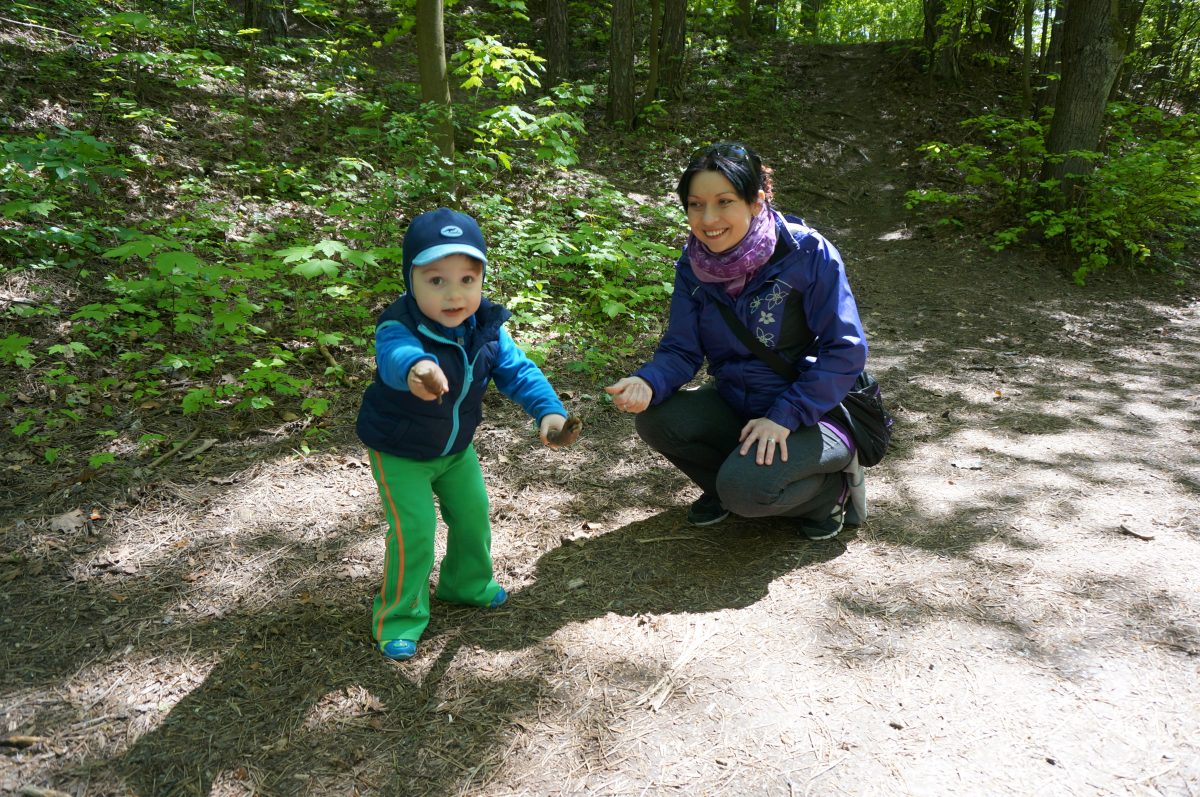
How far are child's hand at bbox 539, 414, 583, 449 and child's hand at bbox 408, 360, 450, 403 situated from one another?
15.4 inches

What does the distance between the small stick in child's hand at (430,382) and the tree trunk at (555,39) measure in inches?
440

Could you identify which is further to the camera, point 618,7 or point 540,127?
point 618,7

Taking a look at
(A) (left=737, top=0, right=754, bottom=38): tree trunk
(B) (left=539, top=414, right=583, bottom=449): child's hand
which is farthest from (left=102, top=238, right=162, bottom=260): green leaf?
(A) (left=737, top=0, right=754, bottom=38): tree trunk

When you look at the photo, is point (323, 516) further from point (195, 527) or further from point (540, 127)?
point (540, 127)

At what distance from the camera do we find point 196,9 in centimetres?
978

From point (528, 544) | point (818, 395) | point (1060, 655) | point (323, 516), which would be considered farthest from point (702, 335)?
point (323, 516)

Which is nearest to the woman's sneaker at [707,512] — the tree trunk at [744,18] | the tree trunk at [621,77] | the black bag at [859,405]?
the black bag at [859,405]

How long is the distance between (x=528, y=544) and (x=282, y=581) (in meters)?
1.02

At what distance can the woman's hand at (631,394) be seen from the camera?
2715 mm

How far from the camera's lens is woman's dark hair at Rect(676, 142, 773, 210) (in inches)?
103

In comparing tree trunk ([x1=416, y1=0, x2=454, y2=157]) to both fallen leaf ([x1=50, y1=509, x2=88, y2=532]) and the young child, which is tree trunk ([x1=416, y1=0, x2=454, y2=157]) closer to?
fallen leaf ([x1=50, y1=509, x2=88, y2=532])

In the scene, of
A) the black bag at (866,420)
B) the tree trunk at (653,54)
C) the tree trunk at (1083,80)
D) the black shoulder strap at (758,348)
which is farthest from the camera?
the tree trunk at (653,54)

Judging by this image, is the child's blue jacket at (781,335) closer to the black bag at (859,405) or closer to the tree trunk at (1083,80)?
the black bag at (859,405)

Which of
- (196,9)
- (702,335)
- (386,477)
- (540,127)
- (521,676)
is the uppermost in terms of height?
(196,9)
